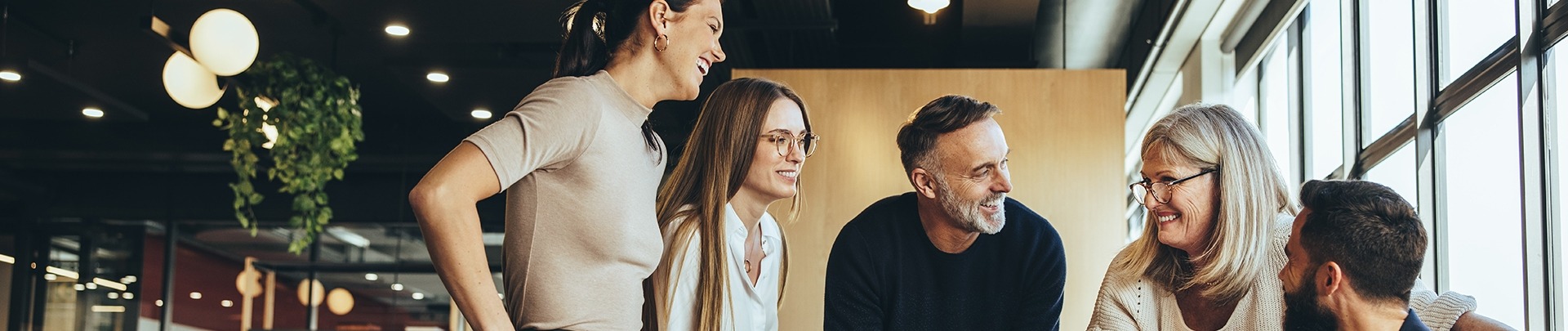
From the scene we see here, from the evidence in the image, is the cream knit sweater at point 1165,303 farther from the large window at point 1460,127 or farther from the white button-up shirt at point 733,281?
the large window at point 1460,127

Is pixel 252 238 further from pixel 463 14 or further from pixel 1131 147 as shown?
pixel 1131 147

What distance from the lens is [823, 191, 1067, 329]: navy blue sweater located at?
2744mm

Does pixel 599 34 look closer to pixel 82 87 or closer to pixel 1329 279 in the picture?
pixel 1329 279

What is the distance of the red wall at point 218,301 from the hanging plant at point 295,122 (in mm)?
4069

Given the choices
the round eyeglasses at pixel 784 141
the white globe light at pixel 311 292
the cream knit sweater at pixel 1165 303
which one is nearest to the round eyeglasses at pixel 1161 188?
the cream knit sweater at pixel 1165 303

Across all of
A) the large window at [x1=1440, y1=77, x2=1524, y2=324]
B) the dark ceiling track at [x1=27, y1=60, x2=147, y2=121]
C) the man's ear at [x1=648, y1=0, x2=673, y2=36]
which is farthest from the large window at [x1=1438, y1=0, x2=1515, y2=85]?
the dark ceiling track at [x1=27, y1=60, x2=147, y2=121]

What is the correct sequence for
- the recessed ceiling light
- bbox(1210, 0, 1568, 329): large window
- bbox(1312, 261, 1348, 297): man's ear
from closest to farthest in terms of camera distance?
bbox(1312, 261, 1348, 297): man's ear → bbox(1210, 0, 1568, 329): large window → the recessed ceiling light

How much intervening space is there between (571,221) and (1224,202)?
4.08 feet

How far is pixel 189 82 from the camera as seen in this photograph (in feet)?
16.8

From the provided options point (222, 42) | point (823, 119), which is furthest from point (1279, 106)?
point (222, 42)

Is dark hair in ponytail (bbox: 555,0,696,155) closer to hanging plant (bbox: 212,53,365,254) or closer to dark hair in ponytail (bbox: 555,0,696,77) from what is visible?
dark hair in ponytail (bbox: 555,0,696,77)

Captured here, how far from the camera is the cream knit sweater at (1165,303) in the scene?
7.82ft

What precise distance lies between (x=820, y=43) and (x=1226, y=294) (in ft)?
16.3

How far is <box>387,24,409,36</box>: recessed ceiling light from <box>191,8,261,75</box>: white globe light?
1.14 metres
